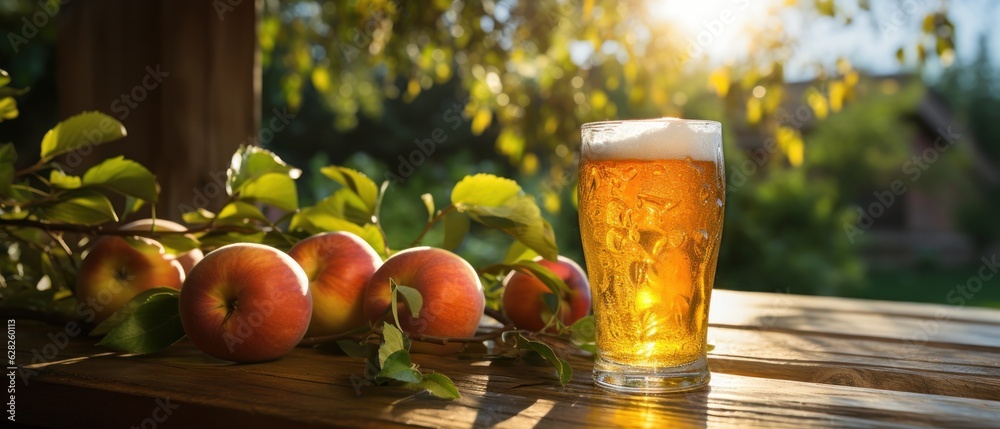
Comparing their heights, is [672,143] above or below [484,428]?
above

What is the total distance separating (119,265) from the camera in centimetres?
122

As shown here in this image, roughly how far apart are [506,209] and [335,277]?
9.7 inches

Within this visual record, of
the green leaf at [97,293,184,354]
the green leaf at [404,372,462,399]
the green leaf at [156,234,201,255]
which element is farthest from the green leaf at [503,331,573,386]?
the green leaf at [156,234,201,255]

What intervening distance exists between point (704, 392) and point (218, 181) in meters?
1.43

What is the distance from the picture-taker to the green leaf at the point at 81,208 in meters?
1.19

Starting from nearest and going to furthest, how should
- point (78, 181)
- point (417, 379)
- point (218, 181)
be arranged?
point (417, 379) < point (78, 181) < point (218, 181)

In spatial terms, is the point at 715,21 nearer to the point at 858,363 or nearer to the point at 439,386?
the point at 858,363

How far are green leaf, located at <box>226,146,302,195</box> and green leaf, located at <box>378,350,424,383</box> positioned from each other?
1.48 feet

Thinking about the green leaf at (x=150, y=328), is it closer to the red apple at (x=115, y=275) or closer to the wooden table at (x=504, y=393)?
the wooden table at (x=504, y=393)

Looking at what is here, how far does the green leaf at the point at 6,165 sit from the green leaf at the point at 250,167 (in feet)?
0.92

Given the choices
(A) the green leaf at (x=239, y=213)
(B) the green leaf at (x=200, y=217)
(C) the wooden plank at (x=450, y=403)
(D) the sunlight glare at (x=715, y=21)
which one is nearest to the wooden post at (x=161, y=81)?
(B) the green leaf at (x=200, y=217)

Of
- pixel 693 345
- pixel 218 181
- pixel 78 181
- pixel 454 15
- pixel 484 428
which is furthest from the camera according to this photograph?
pixel 454 15

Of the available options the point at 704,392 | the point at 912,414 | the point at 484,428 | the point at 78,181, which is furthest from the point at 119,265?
the point at 912,414

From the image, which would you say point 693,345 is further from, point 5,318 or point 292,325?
point 5,318
